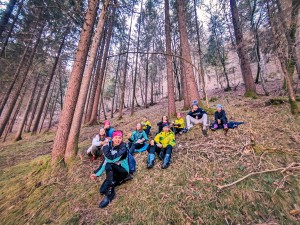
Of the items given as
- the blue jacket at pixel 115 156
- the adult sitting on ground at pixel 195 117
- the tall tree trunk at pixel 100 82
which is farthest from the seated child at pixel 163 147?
the tall tree trunk at pixel 100 82

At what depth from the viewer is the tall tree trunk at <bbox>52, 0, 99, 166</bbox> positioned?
4.45m

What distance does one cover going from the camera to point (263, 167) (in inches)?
120

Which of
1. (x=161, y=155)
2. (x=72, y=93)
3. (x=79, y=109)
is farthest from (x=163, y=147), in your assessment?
(x=72, y=93)

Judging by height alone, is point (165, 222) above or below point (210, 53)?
below

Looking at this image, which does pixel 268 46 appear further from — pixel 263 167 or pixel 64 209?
pixel 64 209

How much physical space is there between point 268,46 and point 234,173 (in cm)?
557

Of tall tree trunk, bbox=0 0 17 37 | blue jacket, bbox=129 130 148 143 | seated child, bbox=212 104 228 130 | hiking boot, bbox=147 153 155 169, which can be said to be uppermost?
tall tree trunk, bbox=0 0 17 37

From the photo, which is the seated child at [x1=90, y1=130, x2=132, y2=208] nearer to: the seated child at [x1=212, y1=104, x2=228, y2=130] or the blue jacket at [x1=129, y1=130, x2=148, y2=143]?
the blue jacket at [x1=129, y1=130, x2=148, y2=143]

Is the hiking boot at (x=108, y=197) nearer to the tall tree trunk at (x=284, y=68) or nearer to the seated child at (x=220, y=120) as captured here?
the seated child at (x=220, y=120)

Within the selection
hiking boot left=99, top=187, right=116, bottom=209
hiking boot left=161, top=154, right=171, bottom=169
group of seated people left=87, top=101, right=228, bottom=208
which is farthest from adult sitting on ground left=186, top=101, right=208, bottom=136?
hiking boot left=99, top=187, right=116, bottom=209

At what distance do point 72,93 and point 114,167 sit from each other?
9.87 feet

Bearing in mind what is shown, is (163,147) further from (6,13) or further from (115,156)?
(6,13)

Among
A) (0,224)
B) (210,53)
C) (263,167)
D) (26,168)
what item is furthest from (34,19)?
(210,53)

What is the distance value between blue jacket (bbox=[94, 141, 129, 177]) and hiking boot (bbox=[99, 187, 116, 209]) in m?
0.50
